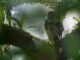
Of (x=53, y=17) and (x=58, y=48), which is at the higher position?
(x=53, y=17)

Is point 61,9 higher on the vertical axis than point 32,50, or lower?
higher

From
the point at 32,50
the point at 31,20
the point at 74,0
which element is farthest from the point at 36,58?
the point at 74,0

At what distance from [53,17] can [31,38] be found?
4.2 inches

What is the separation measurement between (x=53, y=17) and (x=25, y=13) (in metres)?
0.10

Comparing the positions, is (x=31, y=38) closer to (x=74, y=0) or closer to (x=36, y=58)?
(x=36, y=58)

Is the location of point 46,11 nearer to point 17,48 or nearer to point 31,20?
point 31,20

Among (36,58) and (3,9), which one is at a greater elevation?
(3,9)

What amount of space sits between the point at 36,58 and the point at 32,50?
32 millimetres

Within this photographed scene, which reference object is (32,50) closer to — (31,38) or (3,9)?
(31,38)

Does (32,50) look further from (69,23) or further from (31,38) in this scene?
(69,23)

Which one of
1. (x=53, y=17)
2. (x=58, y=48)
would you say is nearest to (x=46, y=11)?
(x=53, y=17)

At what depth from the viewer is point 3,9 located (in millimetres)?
581

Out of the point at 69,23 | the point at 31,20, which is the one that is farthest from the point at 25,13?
the point at 69,23

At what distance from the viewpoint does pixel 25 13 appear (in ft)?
1.95
